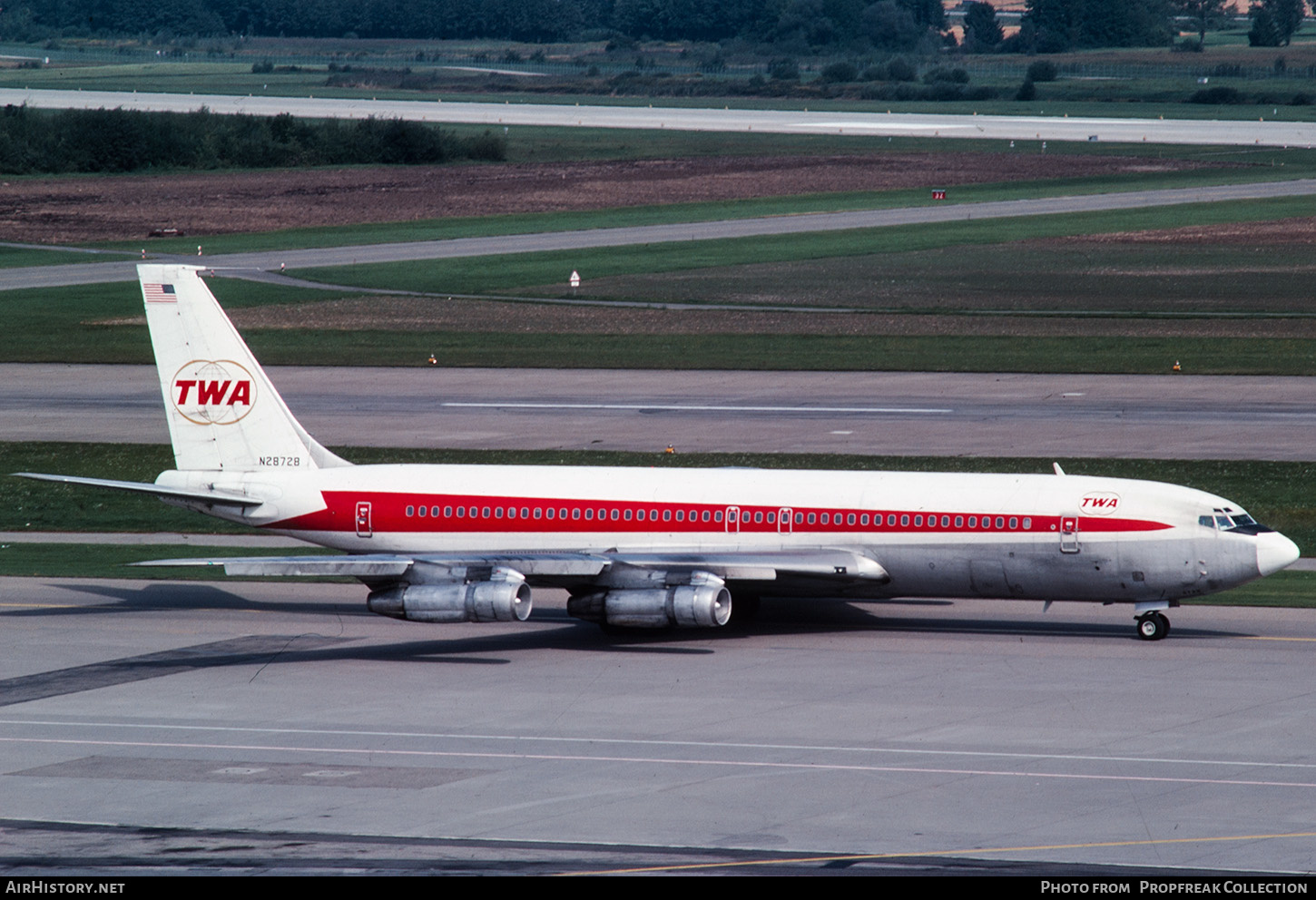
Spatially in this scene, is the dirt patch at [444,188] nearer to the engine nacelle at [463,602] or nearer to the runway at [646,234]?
the runway at [646,234]

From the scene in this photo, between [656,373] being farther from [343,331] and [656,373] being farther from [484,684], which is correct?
[484,684]

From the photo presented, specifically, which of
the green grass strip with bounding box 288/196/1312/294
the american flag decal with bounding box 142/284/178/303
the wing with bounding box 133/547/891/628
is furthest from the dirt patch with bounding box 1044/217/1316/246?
the american flag decal with bounding box 142/284/178/303

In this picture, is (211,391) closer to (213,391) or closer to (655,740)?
(213,391)

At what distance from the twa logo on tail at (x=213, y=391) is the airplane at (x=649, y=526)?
5 cm

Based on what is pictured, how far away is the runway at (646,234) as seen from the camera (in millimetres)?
106125

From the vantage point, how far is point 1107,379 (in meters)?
71.0

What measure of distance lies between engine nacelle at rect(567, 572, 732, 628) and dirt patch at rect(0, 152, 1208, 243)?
90.0 metres

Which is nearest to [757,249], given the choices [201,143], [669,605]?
[201,143]

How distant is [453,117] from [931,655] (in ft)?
544

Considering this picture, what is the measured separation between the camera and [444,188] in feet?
468

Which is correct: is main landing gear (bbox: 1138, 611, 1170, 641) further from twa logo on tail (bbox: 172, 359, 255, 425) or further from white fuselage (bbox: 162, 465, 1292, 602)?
twa logo on tail (bbox: 172, 359, 255, 425)

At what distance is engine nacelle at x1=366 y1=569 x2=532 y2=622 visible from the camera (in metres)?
36.4

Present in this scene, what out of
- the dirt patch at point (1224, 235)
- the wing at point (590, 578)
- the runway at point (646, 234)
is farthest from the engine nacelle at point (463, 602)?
the dirt patch at point (1224, 235)
